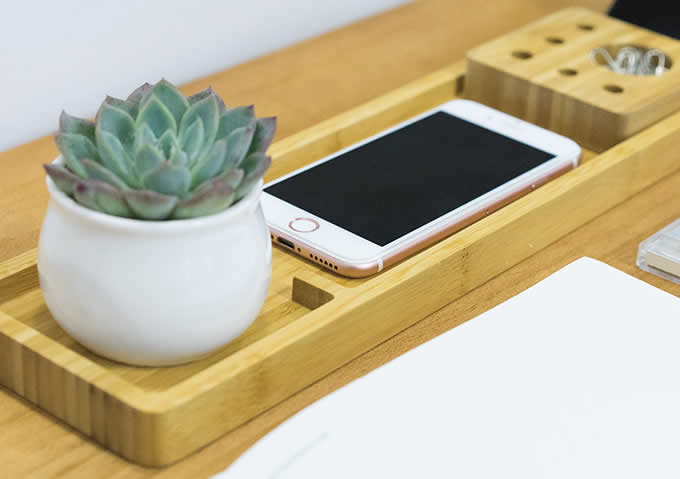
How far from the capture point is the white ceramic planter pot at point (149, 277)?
0.48 m

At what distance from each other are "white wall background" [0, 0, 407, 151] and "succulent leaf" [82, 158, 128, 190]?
306 mm

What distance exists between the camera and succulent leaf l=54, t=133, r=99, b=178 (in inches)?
19.7

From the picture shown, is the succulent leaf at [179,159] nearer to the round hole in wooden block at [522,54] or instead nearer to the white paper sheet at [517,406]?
the white paper sheet at [517,406]

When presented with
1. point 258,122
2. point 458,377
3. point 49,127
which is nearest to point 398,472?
point 458,377

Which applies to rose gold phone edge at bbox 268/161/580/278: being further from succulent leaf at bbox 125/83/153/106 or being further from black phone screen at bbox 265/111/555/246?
succulent leaf at bbox 125/83/153/106

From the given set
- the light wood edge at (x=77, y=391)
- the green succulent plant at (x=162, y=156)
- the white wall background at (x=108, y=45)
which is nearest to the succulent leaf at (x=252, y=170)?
the green succulent plant at (x=162, y=156)

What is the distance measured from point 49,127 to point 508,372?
1.49 ft

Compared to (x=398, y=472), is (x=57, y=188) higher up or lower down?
higher up

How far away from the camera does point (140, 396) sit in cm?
49

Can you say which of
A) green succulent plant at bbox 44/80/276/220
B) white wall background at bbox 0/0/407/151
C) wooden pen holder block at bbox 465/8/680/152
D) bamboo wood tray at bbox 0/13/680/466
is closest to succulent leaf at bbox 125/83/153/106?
green succulent plant at bbox 44/80/276/220

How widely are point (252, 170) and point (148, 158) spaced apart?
0.06 m

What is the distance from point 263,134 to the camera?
52cm

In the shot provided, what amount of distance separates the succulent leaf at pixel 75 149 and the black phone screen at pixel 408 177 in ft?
0.61

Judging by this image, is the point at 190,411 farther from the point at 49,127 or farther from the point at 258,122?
the point at 49,127
